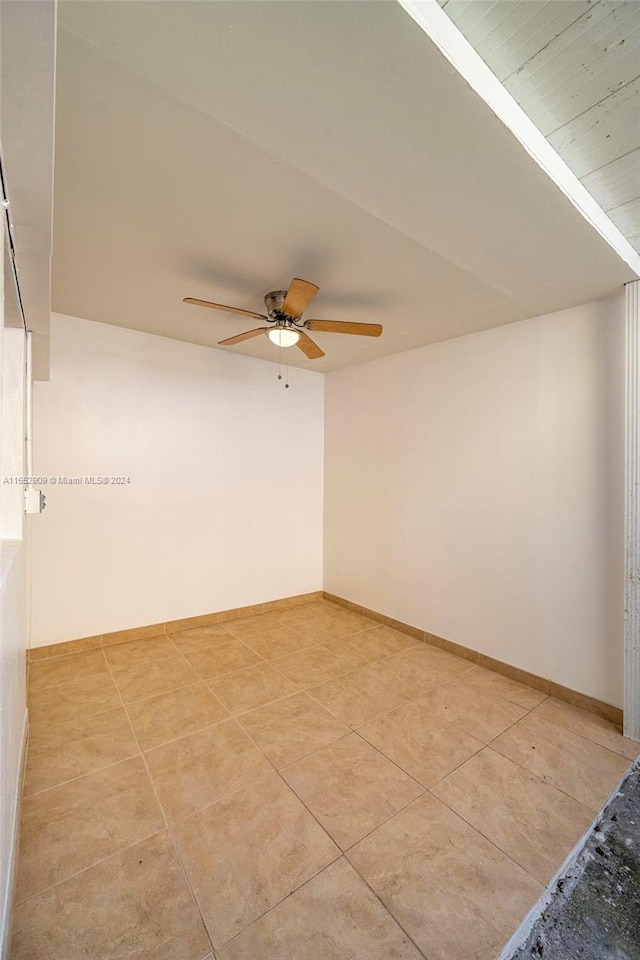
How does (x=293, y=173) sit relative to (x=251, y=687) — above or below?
above

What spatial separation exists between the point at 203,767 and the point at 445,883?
1.13 meters

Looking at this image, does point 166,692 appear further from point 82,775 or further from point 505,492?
point 505,492

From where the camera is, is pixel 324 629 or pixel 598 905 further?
pixel 324 629

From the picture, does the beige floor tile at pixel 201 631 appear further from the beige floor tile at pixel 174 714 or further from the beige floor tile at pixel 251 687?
the beige floor tile at pixel 174 714

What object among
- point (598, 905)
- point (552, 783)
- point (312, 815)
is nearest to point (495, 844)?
point (598, 905)

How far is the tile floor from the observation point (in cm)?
123

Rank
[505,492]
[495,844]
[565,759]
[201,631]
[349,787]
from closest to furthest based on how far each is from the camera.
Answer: [495,844]
[349,787]
[565,759]
[505,492]
[201,631]

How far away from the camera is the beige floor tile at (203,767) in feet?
5.64

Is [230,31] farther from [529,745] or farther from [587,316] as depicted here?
[529,745]

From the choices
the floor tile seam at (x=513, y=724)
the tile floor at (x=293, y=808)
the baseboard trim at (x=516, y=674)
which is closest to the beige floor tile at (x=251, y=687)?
the tile floor at (x=293, y=808)

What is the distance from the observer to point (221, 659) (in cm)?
300

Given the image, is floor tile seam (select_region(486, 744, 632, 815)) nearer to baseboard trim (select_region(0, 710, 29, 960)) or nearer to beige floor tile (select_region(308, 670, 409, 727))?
beige floor tile (select_region(308, 670, 409, 727))

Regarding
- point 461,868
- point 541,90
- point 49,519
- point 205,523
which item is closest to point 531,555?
point 461,868

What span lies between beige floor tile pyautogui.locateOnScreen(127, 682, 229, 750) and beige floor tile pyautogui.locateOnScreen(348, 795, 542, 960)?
1.12 m
